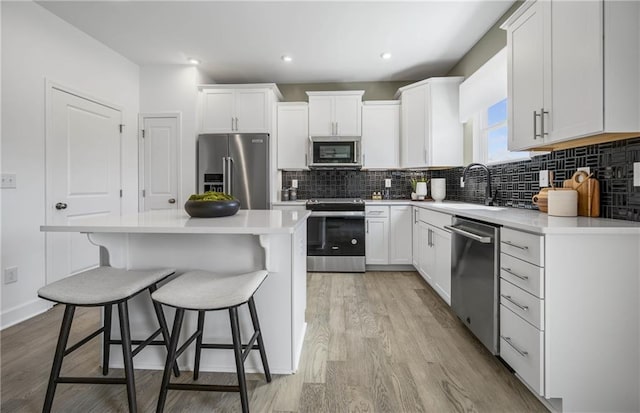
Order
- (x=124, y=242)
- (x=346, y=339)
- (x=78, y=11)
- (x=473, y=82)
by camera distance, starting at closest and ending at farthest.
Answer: (x=124, y=242), (x=346, y=339), (x=78, y=11), (x=473, y=82)

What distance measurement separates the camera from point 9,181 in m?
2.52

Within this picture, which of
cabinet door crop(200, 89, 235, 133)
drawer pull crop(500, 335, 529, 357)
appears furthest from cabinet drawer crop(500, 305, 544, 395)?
cabinet door crop(200, 89, 235, 133)

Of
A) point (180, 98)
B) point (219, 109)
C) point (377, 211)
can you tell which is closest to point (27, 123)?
point (180, 98)

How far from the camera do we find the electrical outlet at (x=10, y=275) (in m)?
2.52

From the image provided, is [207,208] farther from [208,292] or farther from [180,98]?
[180,98]

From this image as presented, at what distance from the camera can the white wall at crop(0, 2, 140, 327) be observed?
99.3 inches

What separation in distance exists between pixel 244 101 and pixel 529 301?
12.4 feet

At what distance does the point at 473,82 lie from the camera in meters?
3.46

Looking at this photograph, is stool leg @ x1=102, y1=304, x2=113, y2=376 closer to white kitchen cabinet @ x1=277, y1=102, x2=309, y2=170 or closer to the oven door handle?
the oven door handle

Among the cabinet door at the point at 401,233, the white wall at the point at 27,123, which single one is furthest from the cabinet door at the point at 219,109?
the cabinet door at the point at 401,233

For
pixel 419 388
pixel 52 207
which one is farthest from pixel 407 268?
pixel 52 207

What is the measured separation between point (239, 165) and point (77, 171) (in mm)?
1640

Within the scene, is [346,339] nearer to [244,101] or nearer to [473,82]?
[473,82]

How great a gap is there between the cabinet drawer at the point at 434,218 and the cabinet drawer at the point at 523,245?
0.94 m
